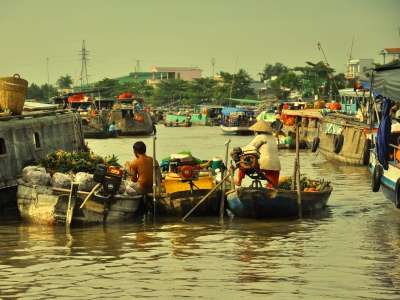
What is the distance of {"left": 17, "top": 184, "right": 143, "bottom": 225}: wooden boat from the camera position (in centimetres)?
1600

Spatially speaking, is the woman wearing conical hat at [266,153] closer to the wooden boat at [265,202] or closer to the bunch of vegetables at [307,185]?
the wooden boat at [265,202]

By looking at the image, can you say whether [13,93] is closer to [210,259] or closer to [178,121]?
[210,259]

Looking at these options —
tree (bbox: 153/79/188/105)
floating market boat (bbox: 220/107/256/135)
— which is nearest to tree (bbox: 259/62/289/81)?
tree (bbox: 153/79/188/105)

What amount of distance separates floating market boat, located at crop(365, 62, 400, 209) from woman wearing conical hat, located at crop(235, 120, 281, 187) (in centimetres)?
218

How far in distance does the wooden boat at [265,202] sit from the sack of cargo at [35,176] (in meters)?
3.18

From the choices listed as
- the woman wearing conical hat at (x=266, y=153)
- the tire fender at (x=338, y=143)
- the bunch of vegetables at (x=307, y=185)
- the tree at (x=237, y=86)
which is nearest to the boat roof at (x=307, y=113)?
the tire fender at (x=338, y=143)

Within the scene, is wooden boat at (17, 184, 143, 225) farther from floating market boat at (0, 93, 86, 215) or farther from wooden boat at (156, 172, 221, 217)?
floating market boat at (0, 93, 86, 215)

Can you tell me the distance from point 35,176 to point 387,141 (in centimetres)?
651

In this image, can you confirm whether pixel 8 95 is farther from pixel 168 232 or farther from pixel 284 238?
pixel 284 238

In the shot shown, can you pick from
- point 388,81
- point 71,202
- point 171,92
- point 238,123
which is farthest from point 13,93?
point 171,92

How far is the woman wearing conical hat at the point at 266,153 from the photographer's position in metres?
16.7

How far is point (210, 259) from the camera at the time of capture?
1323cm

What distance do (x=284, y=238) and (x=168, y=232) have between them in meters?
1.96

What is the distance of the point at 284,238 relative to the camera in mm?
15172
